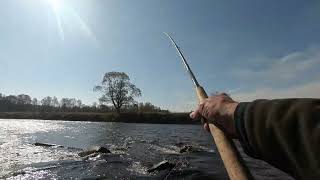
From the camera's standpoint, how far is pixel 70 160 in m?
19.9

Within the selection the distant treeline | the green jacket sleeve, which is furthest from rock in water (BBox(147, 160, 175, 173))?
the distant treeline

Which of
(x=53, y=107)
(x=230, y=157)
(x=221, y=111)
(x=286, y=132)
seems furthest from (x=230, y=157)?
(x=53, y=107)

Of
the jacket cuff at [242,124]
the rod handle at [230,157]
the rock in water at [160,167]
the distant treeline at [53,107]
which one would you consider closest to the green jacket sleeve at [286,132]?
the jacket cuff at [242,124]

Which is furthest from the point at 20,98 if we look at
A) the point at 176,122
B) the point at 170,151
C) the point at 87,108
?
the point at 170,151

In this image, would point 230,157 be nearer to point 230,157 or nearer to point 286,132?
point 230,157

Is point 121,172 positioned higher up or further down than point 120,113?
further down

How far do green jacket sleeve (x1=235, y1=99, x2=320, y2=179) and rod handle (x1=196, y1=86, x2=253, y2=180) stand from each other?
0.13 m

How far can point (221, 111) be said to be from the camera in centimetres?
206

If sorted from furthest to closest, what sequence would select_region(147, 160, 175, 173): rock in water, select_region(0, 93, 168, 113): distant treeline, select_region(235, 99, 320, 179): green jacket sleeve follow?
1. select_region(0, 93, 168, 113): distant treeline
2. select_region(147, 160, 175, 173): rock in water
3. select_region(235, 99, 320, 179): green jacket sleeve

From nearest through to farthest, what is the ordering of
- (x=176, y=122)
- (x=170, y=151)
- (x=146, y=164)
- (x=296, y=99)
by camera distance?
(x=296, y=99), (x=146, y=164), (x=170, y=151), (x=176, y=122)

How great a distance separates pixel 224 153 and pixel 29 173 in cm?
1515

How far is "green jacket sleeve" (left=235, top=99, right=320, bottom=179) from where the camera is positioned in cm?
138

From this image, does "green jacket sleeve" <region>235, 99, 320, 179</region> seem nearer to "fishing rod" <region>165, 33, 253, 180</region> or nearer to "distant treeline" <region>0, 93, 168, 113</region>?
"fishing rod" <region>165, 33, 253, 180</region>

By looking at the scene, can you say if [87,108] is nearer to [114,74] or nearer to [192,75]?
[114,74]
